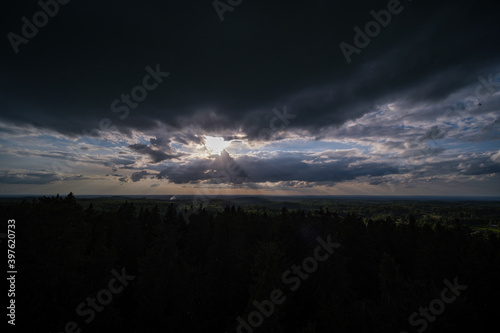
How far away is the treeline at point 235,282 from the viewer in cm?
1619

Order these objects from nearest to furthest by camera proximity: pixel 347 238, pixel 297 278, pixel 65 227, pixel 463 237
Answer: pixel 65 227
pixel 297 278
pixel 463 237
pixel 347 238

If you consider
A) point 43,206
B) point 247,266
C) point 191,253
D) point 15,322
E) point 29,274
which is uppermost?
point 43,206

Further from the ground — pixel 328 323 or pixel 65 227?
pixel 65 227

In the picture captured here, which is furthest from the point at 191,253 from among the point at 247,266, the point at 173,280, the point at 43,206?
the point at 43,206

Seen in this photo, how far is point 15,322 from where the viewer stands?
1374 centimetres

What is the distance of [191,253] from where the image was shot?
137ft

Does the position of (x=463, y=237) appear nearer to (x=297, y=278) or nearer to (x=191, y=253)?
(x=297, y=278)

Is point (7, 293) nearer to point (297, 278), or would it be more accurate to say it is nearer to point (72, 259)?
point (72, 259)

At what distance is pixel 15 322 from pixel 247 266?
20.6 m

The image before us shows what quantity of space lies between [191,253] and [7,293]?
28.5 metres

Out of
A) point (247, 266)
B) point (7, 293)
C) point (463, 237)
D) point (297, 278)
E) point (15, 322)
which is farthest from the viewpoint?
point (463, 237)

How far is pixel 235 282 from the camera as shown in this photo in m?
26.2

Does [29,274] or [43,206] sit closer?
[29,274]

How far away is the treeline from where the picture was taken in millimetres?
16188
